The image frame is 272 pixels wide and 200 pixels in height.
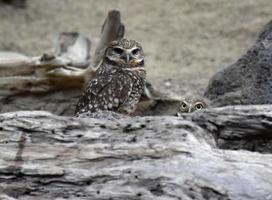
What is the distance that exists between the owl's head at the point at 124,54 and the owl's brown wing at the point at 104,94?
0.15 m

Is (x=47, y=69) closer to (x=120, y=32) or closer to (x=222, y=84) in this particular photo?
(x=120, y=32)

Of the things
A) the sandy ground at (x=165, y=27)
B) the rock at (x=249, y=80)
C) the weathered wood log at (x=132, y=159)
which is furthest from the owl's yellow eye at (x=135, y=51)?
the sandy ground at (x=165, y=27)

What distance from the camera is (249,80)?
5.71 m

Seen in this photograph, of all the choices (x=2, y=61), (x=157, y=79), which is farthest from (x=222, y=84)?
(x=157, y=79)

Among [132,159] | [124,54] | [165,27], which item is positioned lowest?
[132,159]

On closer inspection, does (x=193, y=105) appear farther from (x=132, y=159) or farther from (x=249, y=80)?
(x=132, y=159)

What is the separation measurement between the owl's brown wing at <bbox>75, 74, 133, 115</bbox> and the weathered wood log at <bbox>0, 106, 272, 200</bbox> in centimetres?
136

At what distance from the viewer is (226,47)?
12.1 metres

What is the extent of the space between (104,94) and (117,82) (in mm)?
201

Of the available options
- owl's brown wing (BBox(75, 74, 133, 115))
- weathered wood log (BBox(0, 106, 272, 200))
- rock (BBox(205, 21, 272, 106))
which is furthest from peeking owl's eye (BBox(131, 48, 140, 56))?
weathered wood log (BBox(0, 106, 272, 200))

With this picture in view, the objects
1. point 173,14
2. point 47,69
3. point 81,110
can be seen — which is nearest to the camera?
point 81,110

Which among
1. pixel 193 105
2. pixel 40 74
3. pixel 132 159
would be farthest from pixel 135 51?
pixel 132 159

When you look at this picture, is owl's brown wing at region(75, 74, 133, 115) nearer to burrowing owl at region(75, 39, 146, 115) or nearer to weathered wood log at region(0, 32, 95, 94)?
burrowing owl at region(75, 39, 146, 115)

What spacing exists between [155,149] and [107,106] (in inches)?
70.0
